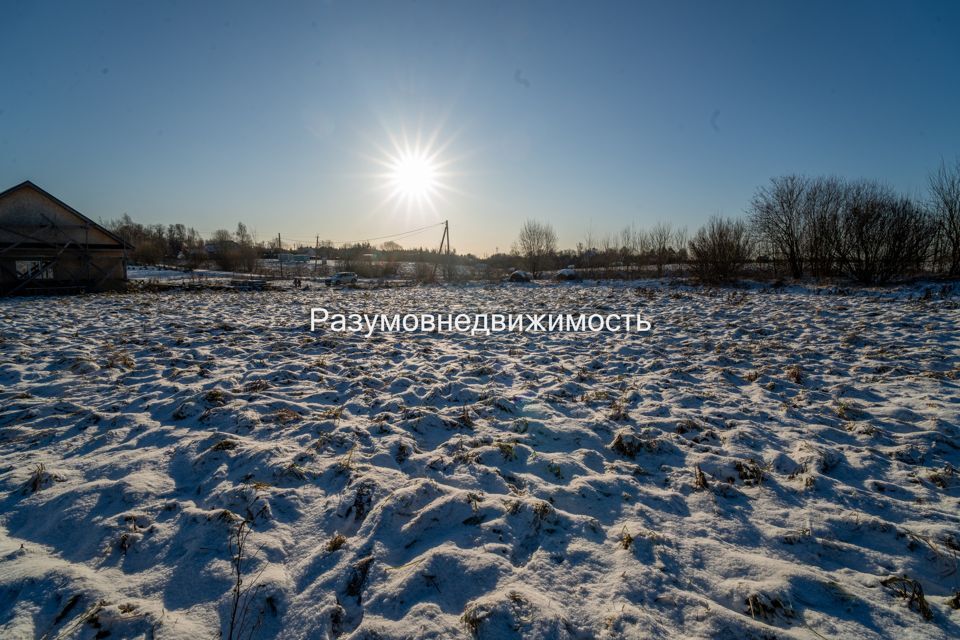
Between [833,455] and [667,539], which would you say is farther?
[833,455]

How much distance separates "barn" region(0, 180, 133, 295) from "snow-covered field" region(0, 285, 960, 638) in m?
16.0

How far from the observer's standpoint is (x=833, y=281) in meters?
16.1

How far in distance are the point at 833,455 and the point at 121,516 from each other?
16.5 ft

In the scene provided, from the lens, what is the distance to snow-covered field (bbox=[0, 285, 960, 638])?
68.7 inches

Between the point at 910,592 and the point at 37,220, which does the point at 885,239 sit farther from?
the point at 37,220

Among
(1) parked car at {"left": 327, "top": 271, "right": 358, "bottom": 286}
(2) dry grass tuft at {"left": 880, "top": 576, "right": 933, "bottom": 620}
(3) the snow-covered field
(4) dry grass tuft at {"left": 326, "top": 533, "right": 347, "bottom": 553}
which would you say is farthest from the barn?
(2) dry grass tuft at {"left": 880, "top": 576, "right": 933, "bottom": 620}

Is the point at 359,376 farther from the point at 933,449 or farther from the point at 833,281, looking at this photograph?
the point at 833,281

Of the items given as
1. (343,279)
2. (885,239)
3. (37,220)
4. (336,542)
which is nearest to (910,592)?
(336,542)

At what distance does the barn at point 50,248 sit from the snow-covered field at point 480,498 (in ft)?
52.4

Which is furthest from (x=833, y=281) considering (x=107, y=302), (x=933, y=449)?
(x=107, y=302)

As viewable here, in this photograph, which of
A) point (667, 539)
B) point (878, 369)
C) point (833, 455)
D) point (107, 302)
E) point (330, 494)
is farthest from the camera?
point (107, 302)

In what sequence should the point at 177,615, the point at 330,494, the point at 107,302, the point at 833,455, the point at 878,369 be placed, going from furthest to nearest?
the point at 107,302 < the point at 878,369 < the point at 833,455 < the point at 330,494 < the point at 177,615

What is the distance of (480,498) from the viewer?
2535 millimetres

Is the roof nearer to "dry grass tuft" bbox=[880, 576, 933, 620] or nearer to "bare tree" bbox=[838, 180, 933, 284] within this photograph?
"dry grass tuft" bbox=[880, 576, 933, 620]
